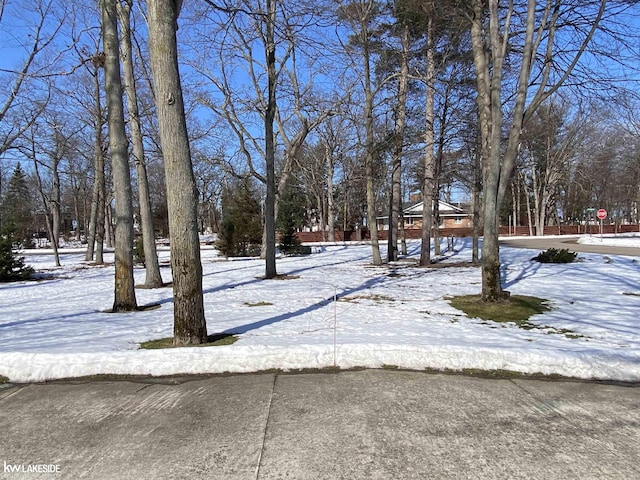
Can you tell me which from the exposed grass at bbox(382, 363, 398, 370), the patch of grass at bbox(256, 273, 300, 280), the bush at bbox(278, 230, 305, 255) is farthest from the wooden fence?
the exposed grass at bbox(382, 363, 398, 370)

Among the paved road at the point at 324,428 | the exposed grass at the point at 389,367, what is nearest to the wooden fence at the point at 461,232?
the exposed grass at the point at 389,367

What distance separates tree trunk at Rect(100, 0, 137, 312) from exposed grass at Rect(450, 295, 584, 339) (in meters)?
6.78

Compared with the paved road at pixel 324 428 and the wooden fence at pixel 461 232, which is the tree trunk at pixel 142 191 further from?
the wooden fence at pixel 461 232

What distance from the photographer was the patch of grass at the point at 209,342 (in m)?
5.34

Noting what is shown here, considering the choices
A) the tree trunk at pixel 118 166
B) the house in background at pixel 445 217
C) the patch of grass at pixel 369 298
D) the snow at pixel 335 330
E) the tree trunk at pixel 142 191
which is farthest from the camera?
the house in background at pixel 445 217

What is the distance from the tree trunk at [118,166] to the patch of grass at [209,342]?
3.14 metres

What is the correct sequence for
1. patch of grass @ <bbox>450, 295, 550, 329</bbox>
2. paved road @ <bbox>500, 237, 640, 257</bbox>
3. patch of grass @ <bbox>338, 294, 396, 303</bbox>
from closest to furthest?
patch of grass @ <bbox>450, 295, 550, 329</bbox> → patch of grass @ <bbox>338, 294, 396, 303</bbox> → paved road @ <bbox>500, 237, 640, 257</bbox>

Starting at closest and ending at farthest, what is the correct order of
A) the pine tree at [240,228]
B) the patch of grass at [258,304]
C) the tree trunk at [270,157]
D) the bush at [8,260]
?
the patch of grass at [258,304] < the tree trunk at [270,157] < the bush at [8,260] < the pine tree at [240,228]

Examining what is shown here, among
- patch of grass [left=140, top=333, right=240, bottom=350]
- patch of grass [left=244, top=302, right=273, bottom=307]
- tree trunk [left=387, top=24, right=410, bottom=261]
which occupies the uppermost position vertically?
tree trunk [left=387, top=24, right=410, bottom=261]

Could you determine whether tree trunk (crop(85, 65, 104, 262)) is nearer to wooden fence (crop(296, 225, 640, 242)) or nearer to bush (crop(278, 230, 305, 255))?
bush (crop(278, 230, 305, 255))

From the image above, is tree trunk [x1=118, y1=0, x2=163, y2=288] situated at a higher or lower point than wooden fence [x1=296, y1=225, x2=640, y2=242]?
higher

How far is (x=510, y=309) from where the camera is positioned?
7766mm

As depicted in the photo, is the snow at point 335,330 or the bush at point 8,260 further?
the bush at point 8,260

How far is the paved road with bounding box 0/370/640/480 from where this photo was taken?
271cm
